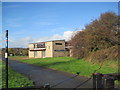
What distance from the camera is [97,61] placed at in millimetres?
16359

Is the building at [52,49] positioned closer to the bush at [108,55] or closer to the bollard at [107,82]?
the bush at [108,55]

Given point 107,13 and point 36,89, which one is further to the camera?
point 107,13

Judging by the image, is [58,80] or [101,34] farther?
[101,34]

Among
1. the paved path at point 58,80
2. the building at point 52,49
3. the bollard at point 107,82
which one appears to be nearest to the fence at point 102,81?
the bollard at point 107,82

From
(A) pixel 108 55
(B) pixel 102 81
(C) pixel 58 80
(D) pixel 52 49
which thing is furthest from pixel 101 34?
(D) pixel 52 49

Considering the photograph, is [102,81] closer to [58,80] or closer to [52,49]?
[58,80]

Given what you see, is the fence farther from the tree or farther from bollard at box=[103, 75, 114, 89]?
the tree

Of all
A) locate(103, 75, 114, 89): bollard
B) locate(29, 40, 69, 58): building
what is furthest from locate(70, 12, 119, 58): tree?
locate(29, 40, 69, 58): building

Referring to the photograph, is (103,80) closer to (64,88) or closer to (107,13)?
(64,88)

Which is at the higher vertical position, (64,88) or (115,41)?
(115,41)

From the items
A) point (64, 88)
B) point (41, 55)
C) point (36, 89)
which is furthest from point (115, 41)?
point (41, 55)

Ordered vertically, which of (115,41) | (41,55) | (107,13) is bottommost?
(41,55)

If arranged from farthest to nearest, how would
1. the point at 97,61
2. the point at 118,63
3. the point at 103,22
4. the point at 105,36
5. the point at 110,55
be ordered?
the point at 103,22
the point at 105,36
the point at 97,61
the point at 110,55
the point at 118,63

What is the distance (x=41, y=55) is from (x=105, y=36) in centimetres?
3051
